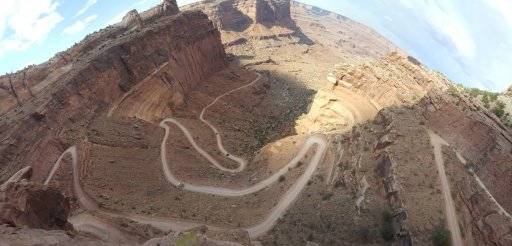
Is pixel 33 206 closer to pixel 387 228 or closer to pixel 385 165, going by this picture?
pixel 387 228

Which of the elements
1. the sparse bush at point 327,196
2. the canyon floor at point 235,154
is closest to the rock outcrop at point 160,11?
the canyon floor at point 235,154

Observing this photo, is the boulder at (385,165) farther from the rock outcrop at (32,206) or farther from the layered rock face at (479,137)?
the rock outcrop at (32,206)

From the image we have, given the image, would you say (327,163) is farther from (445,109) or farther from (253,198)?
(445,109)

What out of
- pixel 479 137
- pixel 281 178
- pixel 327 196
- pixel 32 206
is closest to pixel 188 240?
pixel 32 206

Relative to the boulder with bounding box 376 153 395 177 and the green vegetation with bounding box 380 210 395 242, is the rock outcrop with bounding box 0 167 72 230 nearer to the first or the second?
the green vegetation with bounding box 380 210 395 242

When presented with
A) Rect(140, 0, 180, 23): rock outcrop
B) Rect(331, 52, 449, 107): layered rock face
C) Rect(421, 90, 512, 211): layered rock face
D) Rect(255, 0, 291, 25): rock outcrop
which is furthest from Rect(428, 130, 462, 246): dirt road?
Rect(255, 0, 291, 25): rock outcrop

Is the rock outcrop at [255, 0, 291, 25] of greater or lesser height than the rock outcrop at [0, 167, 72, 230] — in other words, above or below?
above
